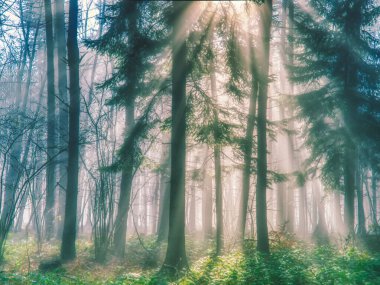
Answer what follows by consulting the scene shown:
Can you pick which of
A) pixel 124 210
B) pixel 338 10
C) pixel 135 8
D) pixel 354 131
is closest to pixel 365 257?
pixel 354 131

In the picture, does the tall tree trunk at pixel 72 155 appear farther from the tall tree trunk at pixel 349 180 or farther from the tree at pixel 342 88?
the tall tree trunk at pixel 349 180

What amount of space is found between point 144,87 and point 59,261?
5762 millimetres

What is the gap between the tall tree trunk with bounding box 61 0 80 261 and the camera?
417 inches

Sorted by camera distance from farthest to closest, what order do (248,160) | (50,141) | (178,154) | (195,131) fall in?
(50,141), (248,160), (195,131), (178,154)

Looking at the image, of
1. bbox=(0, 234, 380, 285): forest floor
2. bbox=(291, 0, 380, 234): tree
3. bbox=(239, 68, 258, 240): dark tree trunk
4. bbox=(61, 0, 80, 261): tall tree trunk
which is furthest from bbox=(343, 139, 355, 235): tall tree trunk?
bbox=(61, 0, 80, 261): tall tree trunk

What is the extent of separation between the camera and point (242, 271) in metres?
7.99

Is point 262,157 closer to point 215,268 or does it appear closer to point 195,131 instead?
point 195,131

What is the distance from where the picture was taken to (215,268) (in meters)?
8.45

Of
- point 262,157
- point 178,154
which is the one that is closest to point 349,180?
point 262,157

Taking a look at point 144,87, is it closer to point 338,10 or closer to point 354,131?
point 354,131

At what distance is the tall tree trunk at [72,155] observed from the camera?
34.8 ft

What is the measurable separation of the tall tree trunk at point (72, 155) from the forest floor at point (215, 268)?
2.23 ft

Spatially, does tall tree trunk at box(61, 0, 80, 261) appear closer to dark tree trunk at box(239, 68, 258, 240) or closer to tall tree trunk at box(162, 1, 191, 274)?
tall tree trunk at box(162, 1, 191, 274)

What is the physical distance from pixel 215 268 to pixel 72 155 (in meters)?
5.79
